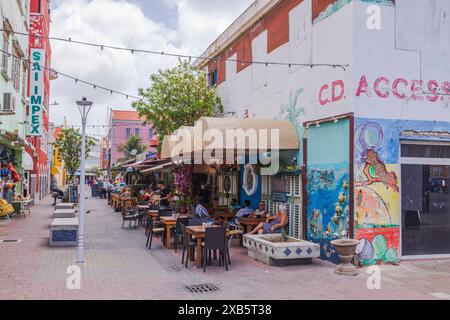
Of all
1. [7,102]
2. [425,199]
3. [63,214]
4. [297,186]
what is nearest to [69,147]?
[7,102]

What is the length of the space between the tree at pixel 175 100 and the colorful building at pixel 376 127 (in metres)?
7.48

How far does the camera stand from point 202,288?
7.82 metres

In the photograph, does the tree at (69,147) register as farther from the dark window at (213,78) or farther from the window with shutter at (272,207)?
the window with shutter at (272,207)

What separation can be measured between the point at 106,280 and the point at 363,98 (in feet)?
21.9

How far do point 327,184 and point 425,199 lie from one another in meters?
2.45

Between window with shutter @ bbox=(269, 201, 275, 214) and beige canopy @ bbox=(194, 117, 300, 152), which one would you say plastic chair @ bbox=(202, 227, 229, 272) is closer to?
beige canopy @ bbox=(194, 117, 300, 152)

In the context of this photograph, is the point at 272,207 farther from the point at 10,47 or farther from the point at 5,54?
the point at 10,47

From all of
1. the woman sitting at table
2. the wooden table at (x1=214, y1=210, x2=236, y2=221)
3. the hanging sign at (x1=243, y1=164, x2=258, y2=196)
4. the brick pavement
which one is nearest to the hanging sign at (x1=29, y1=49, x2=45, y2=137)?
the brick pavement

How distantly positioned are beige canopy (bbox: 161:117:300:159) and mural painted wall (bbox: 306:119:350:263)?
78 centimetres

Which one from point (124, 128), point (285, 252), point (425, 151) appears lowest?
point (285, 252)

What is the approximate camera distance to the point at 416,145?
34.4 feet

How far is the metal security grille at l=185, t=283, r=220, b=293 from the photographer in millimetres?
7646
